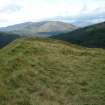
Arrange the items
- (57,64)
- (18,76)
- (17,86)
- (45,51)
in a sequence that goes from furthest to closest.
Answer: (45,51), (57,64), (18,76), (17,86)

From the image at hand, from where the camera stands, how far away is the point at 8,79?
20.4m

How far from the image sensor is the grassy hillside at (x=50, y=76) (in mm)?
17344

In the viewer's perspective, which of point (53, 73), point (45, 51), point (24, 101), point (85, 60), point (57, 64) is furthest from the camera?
point (45, 51)

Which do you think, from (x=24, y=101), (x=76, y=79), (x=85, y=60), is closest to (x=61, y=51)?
(x=85, y=60)

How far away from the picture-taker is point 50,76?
70.7 feet

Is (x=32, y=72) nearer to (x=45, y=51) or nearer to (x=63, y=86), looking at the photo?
(x=63, y=86)

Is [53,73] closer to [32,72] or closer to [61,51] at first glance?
[32,72]

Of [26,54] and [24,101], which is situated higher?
[26,54]

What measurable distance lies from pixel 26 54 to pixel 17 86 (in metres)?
7.57

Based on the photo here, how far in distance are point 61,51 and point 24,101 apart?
13.7m

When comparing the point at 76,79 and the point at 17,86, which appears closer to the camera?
the point at 17,86

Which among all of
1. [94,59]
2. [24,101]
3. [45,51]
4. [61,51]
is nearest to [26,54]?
[45,51]

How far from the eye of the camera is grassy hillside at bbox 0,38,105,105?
17344 mm

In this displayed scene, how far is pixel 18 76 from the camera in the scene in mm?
20953
